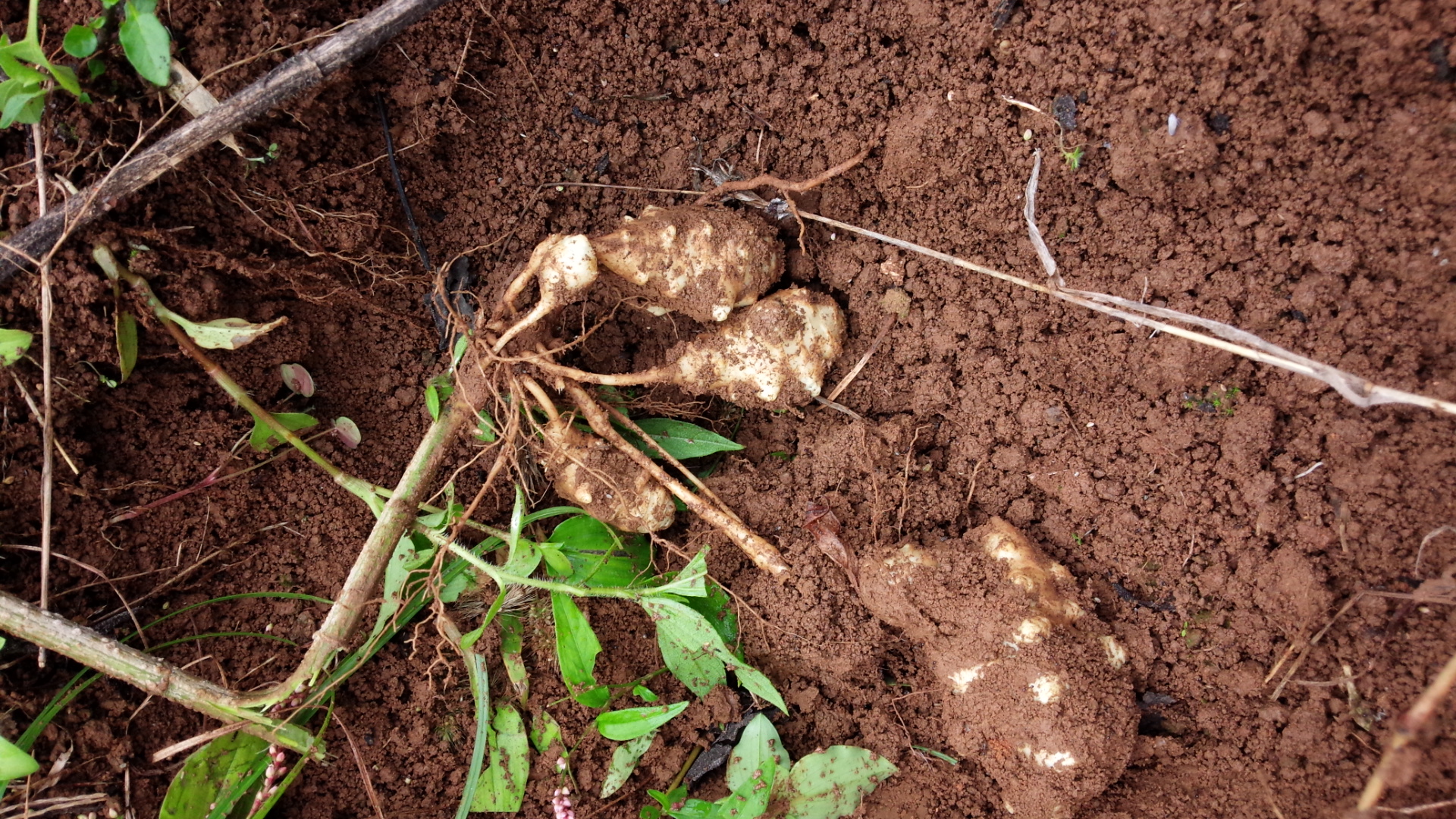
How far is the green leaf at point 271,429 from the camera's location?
150 cm

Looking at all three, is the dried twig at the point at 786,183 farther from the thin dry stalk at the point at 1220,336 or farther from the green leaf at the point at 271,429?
the green leaf at the point at 271,429

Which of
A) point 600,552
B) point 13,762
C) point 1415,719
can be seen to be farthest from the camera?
point 600,552

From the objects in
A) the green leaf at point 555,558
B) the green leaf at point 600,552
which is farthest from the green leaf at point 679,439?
the green leaf at point 555,558

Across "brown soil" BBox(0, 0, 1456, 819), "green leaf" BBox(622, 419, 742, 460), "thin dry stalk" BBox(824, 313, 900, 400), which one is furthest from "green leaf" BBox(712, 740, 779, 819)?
"thin dry stalk" BBox(824, 313, 900, 400)

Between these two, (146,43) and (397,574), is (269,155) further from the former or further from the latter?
(397,574)

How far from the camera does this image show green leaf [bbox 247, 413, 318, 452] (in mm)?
1500

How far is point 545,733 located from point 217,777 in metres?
0.60

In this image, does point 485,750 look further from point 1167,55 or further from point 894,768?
point 1167,55

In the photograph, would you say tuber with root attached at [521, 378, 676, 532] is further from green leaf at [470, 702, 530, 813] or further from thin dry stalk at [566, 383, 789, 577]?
green leaf at [470, 702, 530, 813]

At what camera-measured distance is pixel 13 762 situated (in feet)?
3.91

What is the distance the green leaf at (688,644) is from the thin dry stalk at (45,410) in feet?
3.50

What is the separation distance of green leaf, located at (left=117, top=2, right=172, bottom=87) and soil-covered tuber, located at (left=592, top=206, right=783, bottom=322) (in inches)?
28.8

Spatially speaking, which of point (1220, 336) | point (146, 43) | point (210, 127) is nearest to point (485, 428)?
point (210, 127)

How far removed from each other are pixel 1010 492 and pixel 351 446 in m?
1.36
